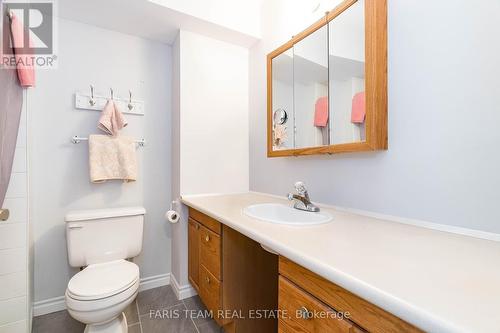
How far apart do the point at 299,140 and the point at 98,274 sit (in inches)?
58.6

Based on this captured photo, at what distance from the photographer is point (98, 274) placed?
133cm

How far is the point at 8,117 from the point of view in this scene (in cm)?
104

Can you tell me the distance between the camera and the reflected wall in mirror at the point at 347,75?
1.09 meters

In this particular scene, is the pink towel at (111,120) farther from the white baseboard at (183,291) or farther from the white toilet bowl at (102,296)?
the white baseboard at (183,291)

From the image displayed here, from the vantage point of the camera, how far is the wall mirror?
1021 millimetres

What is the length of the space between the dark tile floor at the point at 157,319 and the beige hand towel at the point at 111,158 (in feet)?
3.10

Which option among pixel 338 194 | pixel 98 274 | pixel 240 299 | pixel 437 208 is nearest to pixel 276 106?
pixel 338 194

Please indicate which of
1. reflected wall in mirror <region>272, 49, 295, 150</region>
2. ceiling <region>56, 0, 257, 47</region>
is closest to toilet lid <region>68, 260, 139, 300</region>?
reflected wall in mirror <region>272, 49, 295, 150</region>

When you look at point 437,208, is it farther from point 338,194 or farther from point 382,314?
point 382,314

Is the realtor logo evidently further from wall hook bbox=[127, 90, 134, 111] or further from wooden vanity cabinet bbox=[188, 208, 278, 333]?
wooden vanity cabinet bbox=[188, 208, 278, 333]

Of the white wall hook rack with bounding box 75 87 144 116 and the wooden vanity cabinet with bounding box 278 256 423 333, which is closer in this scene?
the wooden vanity cabinet with bounding box 278 256 423 333

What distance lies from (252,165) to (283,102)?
65cm

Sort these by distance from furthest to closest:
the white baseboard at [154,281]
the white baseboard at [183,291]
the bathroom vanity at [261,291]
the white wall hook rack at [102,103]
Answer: the white baseboard at [154,281] < the white baseboard at [183,291] < the white wall hook rack at [102,103] < the bathroom vanity at [261,291]

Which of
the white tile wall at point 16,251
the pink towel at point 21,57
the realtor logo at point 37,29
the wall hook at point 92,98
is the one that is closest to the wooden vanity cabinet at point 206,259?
the white tile wall at point 16,251
